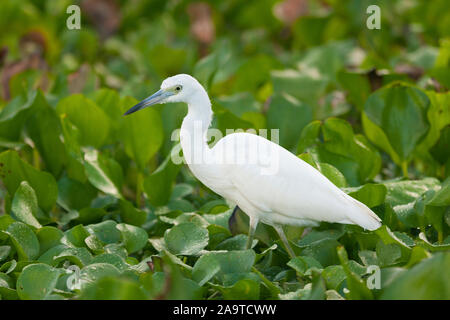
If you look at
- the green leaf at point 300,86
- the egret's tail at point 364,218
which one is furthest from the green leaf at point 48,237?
the green leaf at point 300,86

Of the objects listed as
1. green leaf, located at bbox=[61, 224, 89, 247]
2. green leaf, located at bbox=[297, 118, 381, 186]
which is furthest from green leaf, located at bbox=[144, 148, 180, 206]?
green leaf, located at bbox=[297, 118, 381, 186]

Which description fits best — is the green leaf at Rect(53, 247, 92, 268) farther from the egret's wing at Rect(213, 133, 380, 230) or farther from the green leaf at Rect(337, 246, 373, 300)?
the green leaf at Rect(337, 246, 373, 300)

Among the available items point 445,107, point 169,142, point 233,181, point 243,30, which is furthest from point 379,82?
point 243,30

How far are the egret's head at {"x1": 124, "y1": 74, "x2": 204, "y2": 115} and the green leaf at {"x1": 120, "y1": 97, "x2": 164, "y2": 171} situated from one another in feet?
2.66

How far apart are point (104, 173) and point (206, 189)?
520 mm

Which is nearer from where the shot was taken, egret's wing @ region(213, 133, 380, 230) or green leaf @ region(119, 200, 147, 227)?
egret's wing @ region(213, 133, 380, 230)

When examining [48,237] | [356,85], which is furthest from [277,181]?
[356,85]

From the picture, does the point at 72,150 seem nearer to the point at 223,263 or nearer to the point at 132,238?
the point at 132,238

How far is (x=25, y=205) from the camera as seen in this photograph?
3.60m

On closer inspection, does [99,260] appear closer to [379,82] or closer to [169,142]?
[169,142]

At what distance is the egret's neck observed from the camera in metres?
3.39

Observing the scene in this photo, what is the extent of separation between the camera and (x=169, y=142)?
4547 mm

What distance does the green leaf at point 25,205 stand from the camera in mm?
3541
